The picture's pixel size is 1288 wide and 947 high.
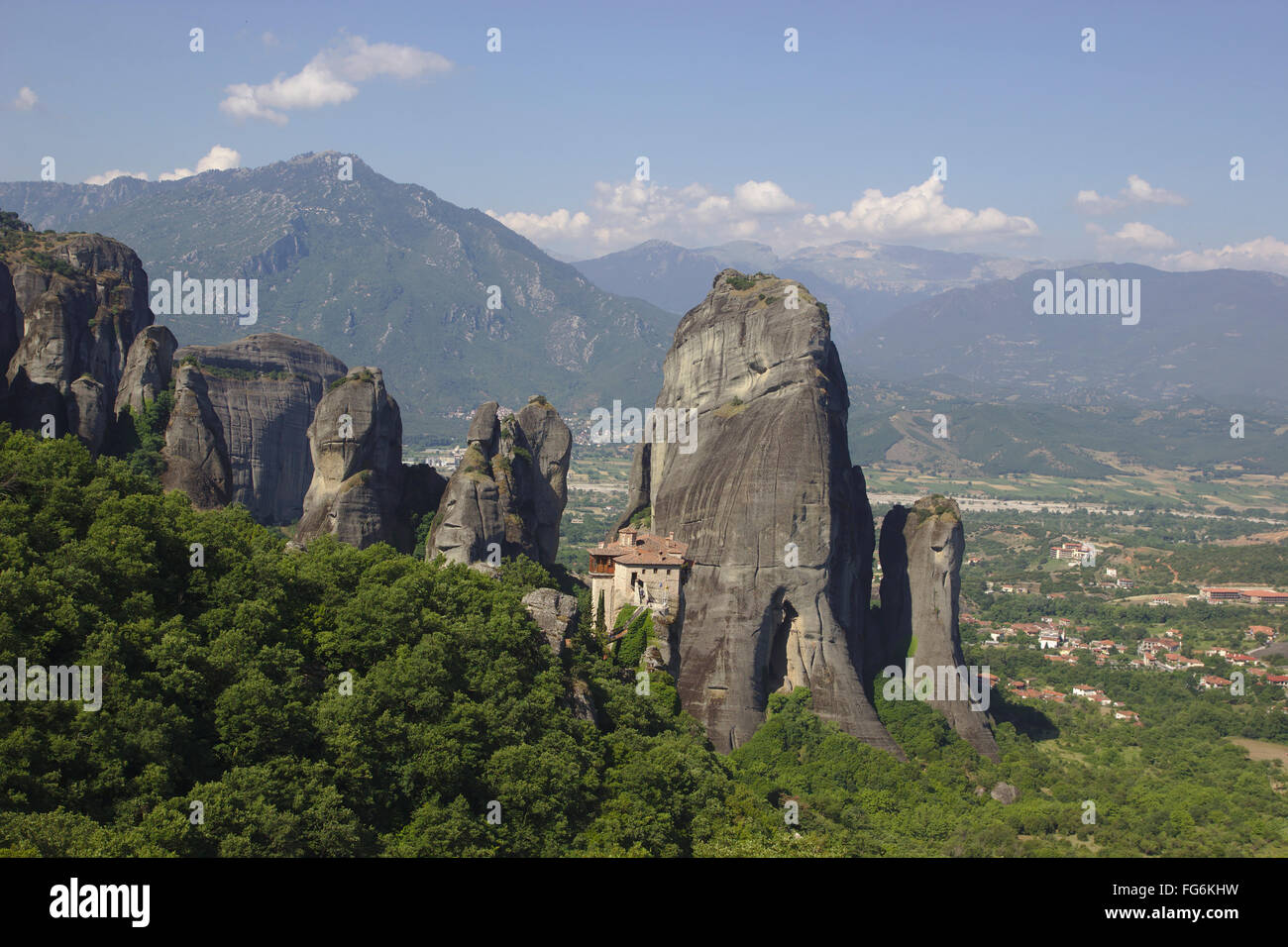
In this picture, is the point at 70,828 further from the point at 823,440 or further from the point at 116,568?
the point at 823,440

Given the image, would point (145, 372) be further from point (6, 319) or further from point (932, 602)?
point (932, 602)

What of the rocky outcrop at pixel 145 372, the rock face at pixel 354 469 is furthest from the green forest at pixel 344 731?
the rocky outcrop at pixel 145 372

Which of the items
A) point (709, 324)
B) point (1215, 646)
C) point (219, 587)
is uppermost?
point (709, 324)

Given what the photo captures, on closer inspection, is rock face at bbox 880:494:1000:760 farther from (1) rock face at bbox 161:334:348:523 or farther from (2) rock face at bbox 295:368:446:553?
(1) rock face at bbox 161:334:348:523

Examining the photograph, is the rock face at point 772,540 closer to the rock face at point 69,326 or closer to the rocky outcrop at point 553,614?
the rocky outcrop at point 553,614

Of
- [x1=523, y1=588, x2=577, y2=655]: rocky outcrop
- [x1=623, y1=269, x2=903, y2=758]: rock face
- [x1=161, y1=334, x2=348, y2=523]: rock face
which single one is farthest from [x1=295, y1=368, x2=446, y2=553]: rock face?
[x1=523, y1=588, x2=577, y2=655]: rocky outcrop

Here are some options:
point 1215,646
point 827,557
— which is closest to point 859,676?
point 827,557

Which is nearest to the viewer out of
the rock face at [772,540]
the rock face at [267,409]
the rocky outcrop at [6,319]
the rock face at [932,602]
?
the rocky outcrop at [6,319]
